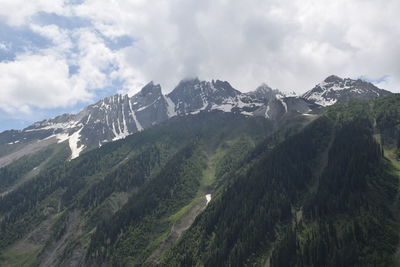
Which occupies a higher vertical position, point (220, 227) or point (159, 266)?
point (220, 227)

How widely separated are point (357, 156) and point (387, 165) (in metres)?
14.1

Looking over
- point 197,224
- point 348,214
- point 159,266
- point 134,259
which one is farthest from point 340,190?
point 134,259

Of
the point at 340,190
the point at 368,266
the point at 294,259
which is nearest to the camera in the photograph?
the point at 368,266

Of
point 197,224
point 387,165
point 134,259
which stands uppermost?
point 387,165

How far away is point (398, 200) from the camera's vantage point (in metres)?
158

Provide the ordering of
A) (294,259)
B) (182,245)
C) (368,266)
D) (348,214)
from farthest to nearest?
(182,245) → (348,214) → (294,259) → (368,266)

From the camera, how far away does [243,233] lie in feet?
554

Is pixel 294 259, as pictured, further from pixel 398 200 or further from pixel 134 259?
pixel 134 259

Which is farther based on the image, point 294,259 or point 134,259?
point 134,259

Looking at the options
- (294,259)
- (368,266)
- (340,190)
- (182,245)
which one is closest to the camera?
(368,266)

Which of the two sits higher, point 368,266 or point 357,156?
point 357,156

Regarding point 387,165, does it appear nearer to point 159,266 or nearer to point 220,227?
Result: point 220,227

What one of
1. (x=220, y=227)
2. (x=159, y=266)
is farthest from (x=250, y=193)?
(x=159, y=266)

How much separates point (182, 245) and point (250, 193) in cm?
4329
